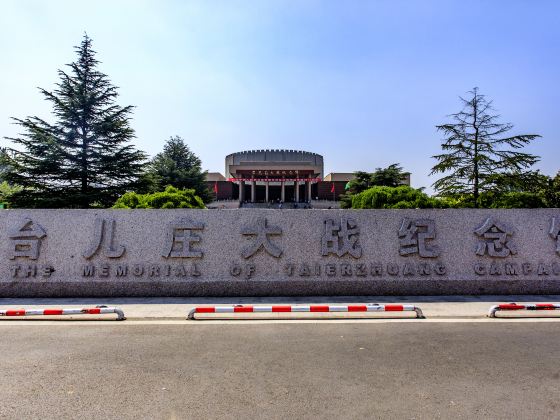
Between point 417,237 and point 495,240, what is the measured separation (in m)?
1.63

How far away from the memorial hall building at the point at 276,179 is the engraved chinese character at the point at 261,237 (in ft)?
113

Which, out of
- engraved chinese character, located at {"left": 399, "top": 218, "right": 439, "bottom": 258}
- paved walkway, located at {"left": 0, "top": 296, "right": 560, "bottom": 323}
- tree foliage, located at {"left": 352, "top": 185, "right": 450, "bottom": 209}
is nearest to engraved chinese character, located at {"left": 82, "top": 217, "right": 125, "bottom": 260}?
paved walkway, located at {"left": 0, "top": 296, "right": 560, "bottom": 323}

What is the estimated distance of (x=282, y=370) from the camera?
12.0 ft

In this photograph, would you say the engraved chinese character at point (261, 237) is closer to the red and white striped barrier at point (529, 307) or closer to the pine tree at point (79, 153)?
the red and white striped barrier at point (529, 307)

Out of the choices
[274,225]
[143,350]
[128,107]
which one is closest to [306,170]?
[128,107]

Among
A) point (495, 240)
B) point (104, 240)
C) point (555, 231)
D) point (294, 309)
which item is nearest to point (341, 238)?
point (294, 309)

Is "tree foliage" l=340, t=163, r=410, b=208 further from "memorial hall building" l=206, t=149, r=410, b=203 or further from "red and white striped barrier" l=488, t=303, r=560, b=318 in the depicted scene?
"red and white striped barrier" l=488, t=303, r=560, b=318

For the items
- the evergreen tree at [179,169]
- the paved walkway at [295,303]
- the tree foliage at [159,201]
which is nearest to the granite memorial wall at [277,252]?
the paved walkway at [295,303]

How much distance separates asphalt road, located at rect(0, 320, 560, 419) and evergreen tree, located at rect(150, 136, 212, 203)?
20.6m

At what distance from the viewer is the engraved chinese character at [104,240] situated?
700 centimetres

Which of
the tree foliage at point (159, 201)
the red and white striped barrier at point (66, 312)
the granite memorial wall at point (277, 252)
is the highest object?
the tree foliage at point (159, 201)

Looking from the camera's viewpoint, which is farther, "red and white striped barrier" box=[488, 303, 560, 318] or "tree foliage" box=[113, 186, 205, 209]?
"tree foliage" box=[113, 186, 205, 209]

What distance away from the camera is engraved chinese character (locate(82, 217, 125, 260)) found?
700 cm

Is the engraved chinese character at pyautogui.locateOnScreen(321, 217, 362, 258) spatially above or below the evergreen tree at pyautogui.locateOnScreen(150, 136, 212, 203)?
below
